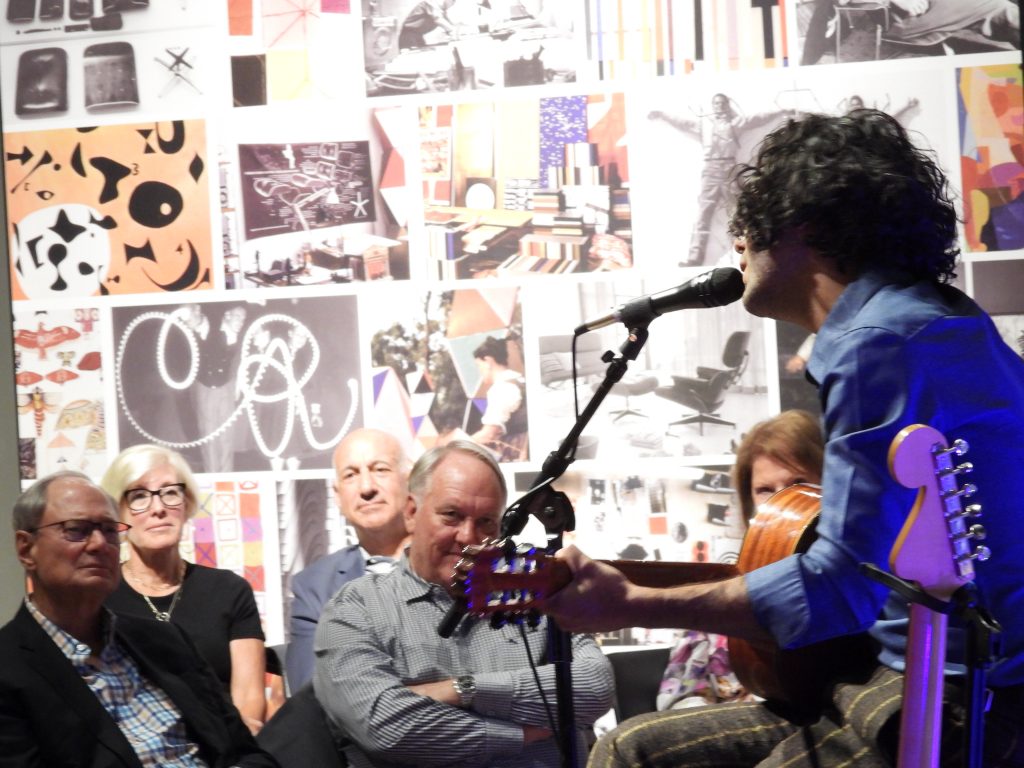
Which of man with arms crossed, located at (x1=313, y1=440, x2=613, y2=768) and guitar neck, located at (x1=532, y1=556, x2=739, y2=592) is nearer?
guitar neck, located at (x1=532, y1=556, x2=739, y2=592)

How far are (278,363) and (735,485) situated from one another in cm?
199

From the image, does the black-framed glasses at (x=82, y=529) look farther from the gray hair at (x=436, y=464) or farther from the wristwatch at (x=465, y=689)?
the wristwatch at (x=465, y=689)

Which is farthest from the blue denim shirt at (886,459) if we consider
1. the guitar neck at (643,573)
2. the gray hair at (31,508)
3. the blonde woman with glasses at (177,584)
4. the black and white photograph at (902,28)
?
the black and white photograph at (902,28)

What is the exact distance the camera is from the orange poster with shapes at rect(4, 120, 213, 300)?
16.1 feet

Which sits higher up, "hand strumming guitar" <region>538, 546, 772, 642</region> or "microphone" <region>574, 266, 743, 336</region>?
"microphone" <region>574, 266, 743, 336</region>

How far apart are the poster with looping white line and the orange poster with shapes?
17 centimetres

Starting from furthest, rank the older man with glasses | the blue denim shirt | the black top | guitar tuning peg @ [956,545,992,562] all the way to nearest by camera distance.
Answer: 1. the black top
2. the older man with glasses
3. the blue denim shirt
4. guitar tuning peg @ [956,545,992,562]

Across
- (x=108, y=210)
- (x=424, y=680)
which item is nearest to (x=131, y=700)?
(x=424, y=680)

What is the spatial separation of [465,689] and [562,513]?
3.29 feet

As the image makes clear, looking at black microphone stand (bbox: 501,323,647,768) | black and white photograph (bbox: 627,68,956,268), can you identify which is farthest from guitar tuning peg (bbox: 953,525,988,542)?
black and white photograph (bbox: 627,68,956,268)

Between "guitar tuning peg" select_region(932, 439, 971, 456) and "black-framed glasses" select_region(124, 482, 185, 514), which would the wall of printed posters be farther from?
"guitar tuning peg" select_region(932, 439, 971, 456)

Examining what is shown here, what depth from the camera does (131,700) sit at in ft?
11.0

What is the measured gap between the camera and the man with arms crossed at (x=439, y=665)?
122 inches

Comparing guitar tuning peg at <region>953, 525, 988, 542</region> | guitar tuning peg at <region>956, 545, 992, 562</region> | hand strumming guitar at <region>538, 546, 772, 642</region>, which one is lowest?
hand strumming guitar at <region>538, 546, 772, 642</region>
